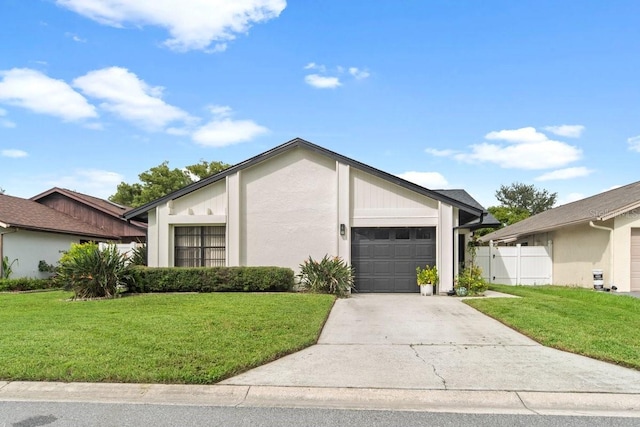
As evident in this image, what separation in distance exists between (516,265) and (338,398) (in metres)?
16.7

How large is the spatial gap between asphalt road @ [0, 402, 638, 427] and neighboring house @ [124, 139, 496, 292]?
34.2 feet

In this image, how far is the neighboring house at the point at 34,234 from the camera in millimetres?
18484

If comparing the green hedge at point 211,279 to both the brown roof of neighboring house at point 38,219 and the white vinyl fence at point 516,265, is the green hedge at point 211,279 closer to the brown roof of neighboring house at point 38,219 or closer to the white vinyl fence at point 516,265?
the brown roof of neighboring house at point 38,219

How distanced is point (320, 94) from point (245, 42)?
405 centimetres

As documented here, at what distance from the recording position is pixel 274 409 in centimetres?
468

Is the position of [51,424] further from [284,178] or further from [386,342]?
[284,178]

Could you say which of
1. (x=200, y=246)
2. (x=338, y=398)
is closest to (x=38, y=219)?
(x=200, y=246)

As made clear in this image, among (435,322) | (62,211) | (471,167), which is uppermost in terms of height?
(471,167)

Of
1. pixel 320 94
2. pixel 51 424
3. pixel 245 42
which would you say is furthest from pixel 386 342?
pixel 320 94

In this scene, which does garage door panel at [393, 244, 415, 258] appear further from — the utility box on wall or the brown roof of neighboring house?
the brown roof of neighboring house

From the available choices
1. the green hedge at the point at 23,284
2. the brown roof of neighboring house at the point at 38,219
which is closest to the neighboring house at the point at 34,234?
the brown roof of neighboring house at the point at 38,219

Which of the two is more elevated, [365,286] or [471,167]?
[471,167]

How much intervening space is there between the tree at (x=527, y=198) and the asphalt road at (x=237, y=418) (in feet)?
201

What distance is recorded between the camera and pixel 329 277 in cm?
1403
